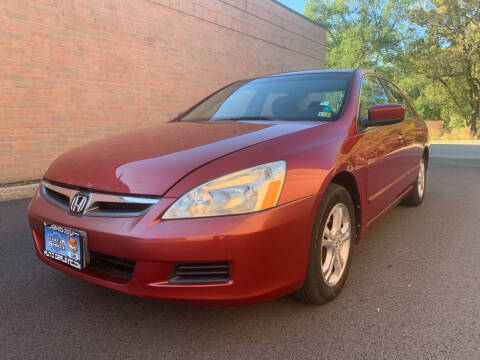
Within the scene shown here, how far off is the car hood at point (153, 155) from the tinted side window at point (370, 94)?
61cm

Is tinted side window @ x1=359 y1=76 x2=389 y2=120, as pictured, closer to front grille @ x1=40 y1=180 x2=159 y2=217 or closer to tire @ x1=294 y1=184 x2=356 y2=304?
tire @ x1=294 y1=184 x2=356 y2=304

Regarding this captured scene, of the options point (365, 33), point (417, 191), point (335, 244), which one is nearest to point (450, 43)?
point (365, 33)

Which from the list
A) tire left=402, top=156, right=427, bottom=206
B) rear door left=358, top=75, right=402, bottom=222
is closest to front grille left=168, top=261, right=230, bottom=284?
rear door left=358, top=75, right=402, bottom=222

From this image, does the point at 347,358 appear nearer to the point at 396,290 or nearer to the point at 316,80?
the point at 396,290

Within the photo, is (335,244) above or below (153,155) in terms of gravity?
below

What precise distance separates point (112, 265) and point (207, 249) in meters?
0.58

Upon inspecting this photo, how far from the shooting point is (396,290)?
2.46 meters

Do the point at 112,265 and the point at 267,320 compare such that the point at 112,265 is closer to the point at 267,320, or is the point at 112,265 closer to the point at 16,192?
the point at 267,320

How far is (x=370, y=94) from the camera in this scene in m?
3.21

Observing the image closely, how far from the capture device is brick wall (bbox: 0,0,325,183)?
567cm

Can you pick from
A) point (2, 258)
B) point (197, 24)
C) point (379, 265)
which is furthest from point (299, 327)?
point (197, 24)

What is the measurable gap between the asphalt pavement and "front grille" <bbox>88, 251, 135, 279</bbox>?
1.12 ft

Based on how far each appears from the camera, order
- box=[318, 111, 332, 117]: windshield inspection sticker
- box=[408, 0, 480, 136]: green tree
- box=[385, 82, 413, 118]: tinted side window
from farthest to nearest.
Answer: box=[408, 0, 480, 136]: green tree
box=[385, 82, 413, 118]: tinted side window
box=[318, 111, 332, 117]: windshield inspection sticker

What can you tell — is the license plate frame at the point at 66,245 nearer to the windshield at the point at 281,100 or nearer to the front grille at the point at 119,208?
the front grille at the point at 119,208
